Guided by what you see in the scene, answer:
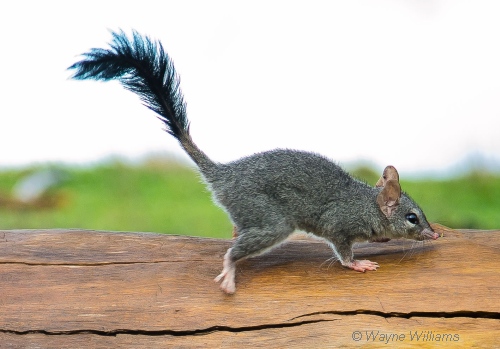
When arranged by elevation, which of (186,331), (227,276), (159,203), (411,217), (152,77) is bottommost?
(186,331)

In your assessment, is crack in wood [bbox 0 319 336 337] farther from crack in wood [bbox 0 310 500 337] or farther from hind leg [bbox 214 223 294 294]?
hind leg [bbox 214 223 294 294]

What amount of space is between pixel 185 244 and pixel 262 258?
450mm

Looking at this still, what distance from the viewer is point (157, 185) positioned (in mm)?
6613

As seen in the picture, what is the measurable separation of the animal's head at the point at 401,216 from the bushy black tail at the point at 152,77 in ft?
3.25

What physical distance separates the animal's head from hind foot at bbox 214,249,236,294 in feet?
2.97

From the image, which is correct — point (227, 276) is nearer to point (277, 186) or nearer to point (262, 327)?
point (262, 327)

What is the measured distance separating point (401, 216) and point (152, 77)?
5.22ft

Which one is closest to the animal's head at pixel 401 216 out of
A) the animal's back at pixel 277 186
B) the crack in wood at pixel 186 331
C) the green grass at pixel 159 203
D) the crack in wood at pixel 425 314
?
the animal's back at pixel 277 186

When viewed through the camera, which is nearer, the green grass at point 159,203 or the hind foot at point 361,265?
the hind foot at point 361,265

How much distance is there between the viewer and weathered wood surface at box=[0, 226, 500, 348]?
127 inches

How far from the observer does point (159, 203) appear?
6387mm

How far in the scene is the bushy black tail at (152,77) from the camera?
3779 mm

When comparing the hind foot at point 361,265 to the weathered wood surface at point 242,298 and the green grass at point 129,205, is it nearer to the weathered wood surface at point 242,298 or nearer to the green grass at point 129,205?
the weathered wood surface at point 242,298

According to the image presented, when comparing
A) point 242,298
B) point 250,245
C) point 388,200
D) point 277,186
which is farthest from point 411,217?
point 242,298
